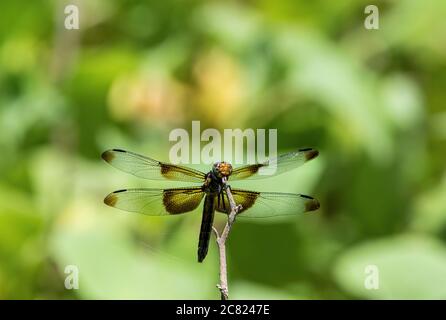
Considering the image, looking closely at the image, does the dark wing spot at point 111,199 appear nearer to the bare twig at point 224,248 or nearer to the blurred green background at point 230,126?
the bare twig at point 224,248

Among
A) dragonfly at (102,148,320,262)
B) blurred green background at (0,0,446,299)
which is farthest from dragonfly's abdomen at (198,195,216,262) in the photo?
blurred green background at (0,0,446,299)

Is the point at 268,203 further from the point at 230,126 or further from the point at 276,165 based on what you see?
the point at 230,126

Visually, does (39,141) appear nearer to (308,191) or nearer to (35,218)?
(35,218)

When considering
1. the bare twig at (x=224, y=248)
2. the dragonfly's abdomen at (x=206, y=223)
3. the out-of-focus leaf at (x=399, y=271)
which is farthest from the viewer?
the out-of-focus leaf at (x=399, y=271)

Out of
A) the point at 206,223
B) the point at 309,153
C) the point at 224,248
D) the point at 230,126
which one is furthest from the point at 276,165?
the point at 230,126

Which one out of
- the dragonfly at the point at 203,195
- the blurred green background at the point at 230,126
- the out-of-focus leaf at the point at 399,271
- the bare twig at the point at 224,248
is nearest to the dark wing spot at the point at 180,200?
the dragonfly at the point at 203,195

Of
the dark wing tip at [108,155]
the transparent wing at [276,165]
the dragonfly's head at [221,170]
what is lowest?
the dragonfly's head at [221,170]

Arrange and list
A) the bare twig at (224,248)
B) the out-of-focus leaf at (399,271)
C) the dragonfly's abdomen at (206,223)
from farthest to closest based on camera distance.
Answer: the out-of-focus leaf at (399,271) → the dragonfly's abdomen at (206,223) → the bare twig at (224,248)
